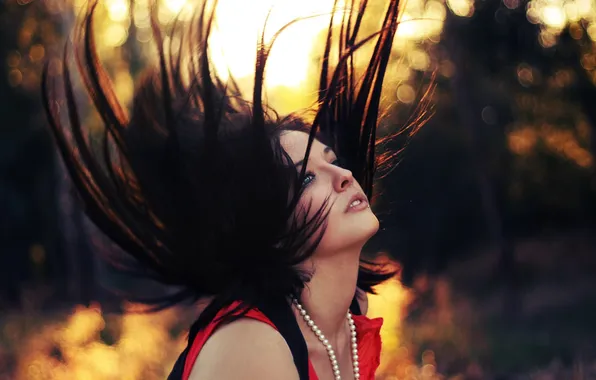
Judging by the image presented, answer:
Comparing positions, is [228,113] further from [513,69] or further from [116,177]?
[513,69]

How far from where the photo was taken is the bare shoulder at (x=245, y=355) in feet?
6.08

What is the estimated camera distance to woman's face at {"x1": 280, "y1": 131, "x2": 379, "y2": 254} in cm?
206

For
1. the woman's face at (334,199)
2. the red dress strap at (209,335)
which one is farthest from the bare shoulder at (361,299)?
the red dress strap at (209,335)

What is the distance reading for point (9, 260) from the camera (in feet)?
45.3

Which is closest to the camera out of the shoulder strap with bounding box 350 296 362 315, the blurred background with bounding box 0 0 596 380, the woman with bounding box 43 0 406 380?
the woman with bounding box 43 0 406 380

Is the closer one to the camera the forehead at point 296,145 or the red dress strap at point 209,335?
the red dress strap at point 209,335

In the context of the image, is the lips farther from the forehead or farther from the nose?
the forehead

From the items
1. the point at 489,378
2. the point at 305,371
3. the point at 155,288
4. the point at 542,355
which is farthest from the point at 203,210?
the point at 155,288

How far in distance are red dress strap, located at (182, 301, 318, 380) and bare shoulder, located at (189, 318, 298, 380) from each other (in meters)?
0.01

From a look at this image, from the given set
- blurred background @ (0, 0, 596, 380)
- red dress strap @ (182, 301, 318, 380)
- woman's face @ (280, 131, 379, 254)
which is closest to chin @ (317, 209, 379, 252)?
woman's face @ (280, 131, 379, 254)

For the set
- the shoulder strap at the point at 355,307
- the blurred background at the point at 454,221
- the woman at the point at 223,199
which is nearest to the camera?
the woman at the point at 223,199

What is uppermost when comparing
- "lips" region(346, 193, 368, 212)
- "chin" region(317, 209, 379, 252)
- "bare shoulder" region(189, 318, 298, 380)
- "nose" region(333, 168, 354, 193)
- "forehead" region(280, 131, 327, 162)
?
"forehead" region(280, 131, 327, 162)

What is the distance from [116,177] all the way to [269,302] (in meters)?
0.51

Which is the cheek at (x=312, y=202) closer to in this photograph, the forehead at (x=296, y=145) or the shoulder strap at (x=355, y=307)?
the forehead at (x=296, y=145)
